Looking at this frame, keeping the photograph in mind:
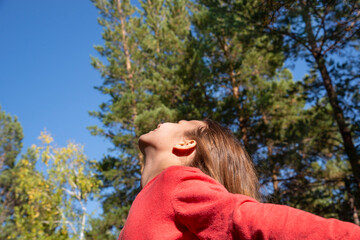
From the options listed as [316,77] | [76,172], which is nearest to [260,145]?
[316,77]

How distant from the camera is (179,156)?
4.86 ft

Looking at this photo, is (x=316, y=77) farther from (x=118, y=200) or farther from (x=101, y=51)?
(x=101, y=51)

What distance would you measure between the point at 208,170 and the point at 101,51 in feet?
57.5

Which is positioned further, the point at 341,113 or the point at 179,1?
the point at 179,1

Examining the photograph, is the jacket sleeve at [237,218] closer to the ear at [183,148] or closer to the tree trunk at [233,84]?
the ear at [183,148]

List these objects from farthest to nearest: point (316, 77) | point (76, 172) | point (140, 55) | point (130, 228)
→ point (140, 55), point (76, 172), point (316, 77), point (130, 228)

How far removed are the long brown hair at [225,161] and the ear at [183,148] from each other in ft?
0.10

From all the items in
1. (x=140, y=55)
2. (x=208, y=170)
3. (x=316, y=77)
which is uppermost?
(x=140, y=55)

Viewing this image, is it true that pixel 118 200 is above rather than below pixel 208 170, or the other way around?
above

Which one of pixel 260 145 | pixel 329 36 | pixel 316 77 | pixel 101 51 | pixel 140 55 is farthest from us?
pixel 101 51

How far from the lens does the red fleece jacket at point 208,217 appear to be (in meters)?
0.82

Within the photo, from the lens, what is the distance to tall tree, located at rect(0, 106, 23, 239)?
26.3 metres

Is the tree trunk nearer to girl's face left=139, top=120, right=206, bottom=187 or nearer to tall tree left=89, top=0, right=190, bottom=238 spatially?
tall tree left=89, top=0, right=190, bottom=238

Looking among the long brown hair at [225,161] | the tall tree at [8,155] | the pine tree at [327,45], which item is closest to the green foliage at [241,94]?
the pine tree at [327,45]
